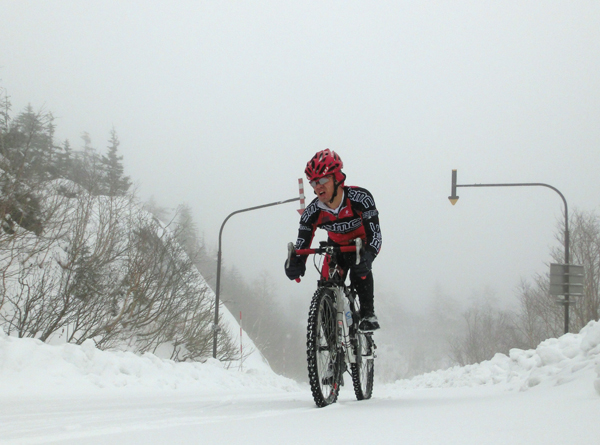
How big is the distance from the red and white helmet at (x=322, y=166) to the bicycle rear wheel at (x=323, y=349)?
1065mm

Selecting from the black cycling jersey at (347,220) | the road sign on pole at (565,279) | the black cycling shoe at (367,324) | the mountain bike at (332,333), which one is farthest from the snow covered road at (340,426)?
the road sign on pole at (565,279)

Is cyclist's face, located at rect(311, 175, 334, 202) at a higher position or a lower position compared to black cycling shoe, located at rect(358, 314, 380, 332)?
higher

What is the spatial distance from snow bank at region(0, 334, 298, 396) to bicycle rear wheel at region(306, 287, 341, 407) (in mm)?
3016

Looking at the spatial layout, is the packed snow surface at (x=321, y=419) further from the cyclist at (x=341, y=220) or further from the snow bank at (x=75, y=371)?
the cyclist at (x=341, y=220)

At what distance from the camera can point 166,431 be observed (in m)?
2.35

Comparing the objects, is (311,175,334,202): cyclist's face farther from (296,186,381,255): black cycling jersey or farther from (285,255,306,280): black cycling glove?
(285,255,306,280): black cycling glove

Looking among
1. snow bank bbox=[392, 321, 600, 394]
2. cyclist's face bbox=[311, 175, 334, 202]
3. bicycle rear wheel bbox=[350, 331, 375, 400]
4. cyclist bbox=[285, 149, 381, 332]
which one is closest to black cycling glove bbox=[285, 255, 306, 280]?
cyclist bbox=[285, 149, 381, 332]

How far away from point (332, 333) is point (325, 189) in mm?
1359

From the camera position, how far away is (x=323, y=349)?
409 centimetres

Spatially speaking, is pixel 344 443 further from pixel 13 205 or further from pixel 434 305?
pixel 434 305

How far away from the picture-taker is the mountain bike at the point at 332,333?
3850 mm

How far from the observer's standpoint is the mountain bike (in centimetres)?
385

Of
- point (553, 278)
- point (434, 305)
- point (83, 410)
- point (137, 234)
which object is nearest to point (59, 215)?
point (137, 234)

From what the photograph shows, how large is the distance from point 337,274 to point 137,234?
12563 mm
